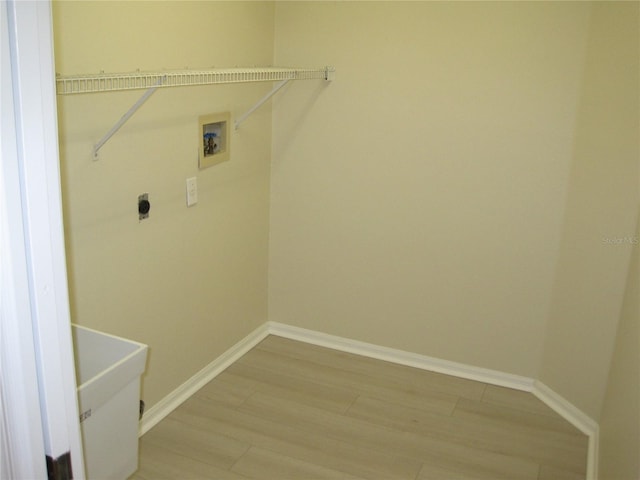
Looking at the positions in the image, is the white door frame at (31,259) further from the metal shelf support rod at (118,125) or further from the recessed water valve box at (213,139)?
the recessed water valve box at (213,139)

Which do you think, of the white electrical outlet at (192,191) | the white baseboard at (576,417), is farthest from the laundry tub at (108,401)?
the white baseboard at (576,417)

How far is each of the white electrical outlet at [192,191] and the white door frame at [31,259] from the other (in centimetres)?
202

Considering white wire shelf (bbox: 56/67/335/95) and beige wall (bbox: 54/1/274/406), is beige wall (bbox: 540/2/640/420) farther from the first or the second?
beige wall (bbox: 54/1/274/406)

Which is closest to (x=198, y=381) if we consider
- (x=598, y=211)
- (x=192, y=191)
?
(x=192, y=191)

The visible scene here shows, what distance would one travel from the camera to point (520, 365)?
328cm

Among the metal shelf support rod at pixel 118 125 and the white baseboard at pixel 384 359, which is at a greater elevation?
the metal shelf support rod at pixel 118 125

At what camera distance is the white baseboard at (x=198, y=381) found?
284 centimetres

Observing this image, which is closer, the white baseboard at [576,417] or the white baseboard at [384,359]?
the white baseboard at [576,417]

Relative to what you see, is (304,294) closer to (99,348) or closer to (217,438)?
(217,438)

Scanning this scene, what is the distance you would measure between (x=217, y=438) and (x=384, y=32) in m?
2.12

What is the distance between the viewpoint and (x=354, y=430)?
2873 millimetres

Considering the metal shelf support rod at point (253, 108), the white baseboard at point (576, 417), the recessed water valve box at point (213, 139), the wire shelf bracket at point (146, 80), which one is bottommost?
the white baseboard at point (576, 417)

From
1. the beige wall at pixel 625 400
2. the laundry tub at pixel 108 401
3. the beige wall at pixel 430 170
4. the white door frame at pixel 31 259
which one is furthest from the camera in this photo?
the beige wall at pixel 430 170

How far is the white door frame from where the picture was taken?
0.70 metres
